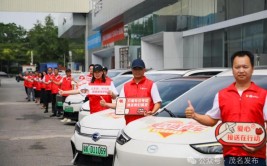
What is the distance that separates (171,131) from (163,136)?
0.43 feet

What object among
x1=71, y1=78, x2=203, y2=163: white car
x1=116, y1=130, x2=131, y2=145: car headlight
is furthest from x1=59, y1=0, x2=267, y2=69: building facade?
x1=116, y1=130, x2=131, y2=145: car headlight

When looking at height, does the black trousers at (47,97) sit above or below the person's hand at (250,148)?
below

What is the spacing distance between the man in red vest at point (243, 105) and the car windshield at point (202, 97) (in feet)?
5.13

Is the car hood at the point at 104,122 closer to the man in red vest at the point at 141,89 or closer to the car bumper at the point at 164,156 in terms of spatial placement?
the man in red vest at the point at 141,89

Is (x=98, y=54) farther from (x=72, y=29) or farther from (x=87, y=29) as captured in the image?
(x=72, y=29)

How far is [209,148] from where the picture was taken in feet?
13.5

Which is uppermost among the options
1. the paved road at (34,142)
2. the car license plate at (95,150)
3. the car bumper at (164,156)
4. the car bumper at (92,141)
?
the car bumper at (164,156)

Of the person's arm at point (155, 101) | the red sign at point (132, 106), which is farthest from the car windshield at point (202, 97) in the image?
the red sign at point (132, 106)

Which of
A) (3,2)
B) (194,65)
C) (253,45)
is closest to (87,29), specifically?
(3,2)

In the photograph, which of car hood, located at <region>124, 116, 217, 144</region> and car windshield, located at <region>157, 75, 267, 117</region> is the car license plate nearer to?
car windshield, located at <region>157, 75, 267, 117</region>

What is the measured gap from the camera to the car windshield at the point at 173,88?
22.8 ft

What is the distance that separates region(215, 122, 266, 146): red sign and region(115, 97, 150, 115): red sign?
7.56ft

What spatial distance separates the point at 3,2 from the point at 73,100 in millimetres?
39555

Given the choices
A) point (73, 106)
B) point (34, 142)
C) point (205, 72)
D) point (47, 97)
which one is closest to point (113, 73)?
point (73, 106)
